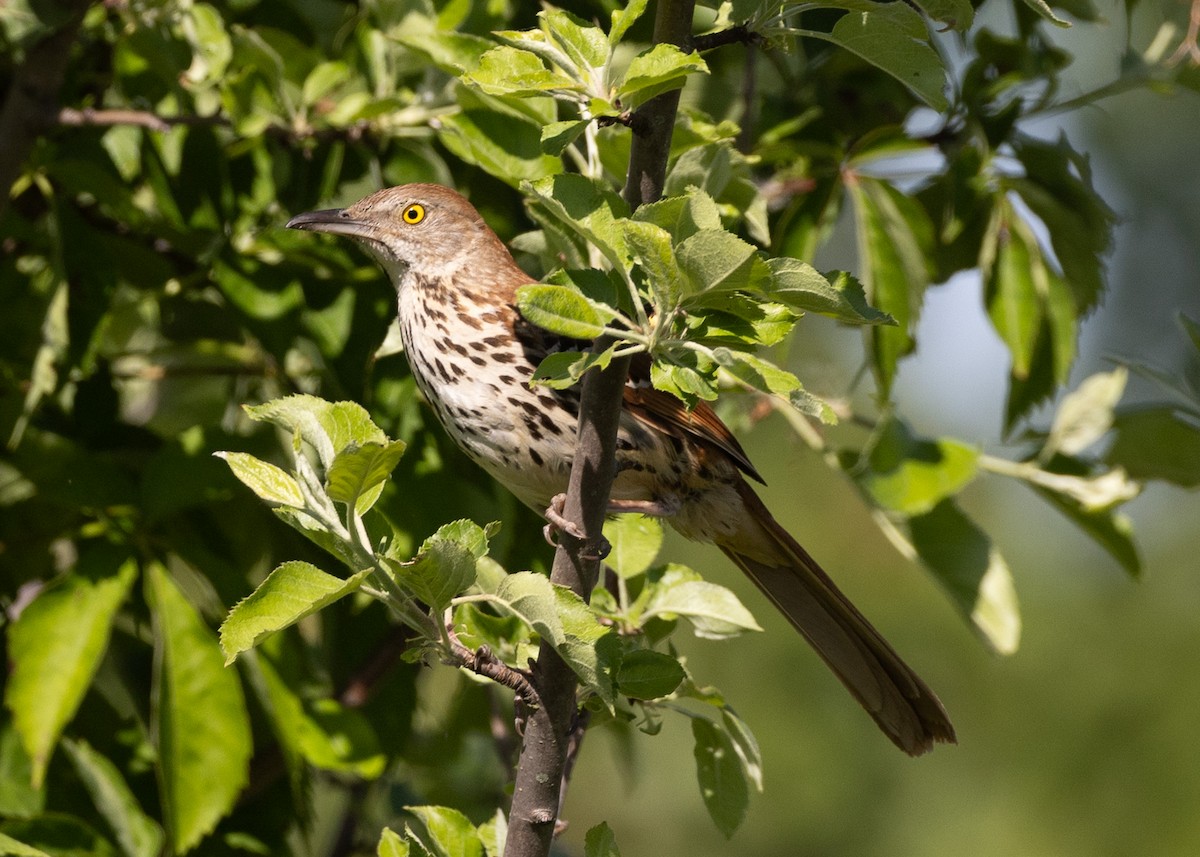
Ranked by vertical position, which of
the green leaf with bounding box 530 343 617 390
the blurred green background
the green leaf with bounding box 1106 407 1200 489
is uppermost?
the green leaf with bounding box 530 343 617 390

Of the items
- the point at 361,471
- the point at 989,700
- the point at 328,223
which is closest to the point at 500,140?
the point at 328,223

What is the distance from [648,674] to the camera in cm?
175

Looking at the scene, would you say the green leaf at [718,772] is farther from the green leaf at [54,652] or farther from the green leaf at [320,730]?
the green leaf at [54,652]

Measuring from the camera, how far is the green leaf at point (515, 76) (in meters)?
1.52

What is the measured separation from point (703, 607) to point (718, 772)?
0.86 feet

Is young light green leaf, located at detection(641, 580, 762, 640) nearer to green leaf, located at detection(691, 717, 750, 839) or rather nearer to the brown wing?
green leaf, located at detection(691, 717, 750, 839)

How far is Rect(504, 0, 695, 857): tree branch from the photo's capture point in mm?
1554

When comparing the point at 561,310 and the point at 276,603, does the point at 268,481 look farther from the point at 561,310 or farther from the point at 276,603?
the point at 561,310

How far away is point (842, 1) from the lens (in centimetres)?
151

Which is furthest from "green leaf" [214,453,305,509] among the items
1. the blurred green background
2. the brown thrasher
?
the blurred green background

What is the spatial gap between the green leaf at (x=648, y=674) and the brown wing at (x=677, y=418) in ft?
2.87

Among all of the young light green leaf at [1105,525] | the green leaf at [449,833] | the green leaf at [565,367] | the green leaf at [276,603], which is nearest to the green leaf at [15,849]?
the green leaf at [449,833]

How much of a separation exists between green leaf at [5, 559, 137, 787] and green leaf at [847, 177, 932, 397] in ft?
4.91

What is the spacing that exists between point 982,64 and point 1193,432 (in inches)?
34.8
